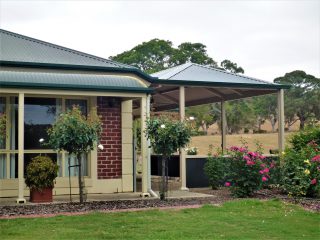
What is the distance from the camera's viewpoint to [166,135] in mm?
11852

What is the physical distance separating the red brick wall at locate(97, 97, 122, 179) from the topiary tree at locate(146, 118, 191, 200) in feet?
5.56

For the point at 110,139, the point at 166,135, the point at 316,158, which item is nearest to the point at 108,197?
the point at 110,139

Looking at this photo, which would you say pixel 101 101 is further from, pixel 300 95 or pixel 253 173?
pixel 300 95

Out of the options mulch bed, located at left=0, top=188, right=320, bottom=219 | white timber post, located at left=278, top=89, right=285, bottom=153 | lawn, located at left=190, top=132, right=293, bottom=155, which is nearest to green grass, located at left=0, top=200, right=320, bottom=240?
mulch bed, located at left=0, top=188, right=320, bottom=219

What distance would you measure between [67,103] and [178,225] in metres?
5.78

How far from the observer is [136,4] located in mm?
12688

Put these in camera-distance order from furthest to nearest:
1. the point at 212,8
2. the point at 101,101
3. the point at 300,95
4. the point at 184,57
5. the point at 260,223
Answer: the point at 184,57, the point at 300,95, the point at 101,101, the point at 212,8, the point at 260,223

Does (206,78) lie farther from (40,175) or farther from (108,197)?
(40,175)

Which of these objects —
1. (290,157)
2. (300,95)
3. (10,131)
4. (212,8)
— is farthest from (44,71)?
(300,95)

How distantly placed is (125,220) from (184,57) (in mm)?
Answer: 45069

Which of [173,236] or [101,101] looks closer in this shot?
[173,236]

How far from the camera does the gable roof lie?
48.4ft

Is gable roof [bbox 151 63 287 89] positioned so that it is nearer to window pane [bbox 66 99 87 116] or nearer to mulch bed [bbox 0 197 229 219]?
window pane [bbox 66 99 87 116]

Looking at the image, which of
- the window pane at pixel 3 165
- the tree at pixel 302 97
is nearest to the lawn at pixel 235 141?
the tree at pixel 302 97
